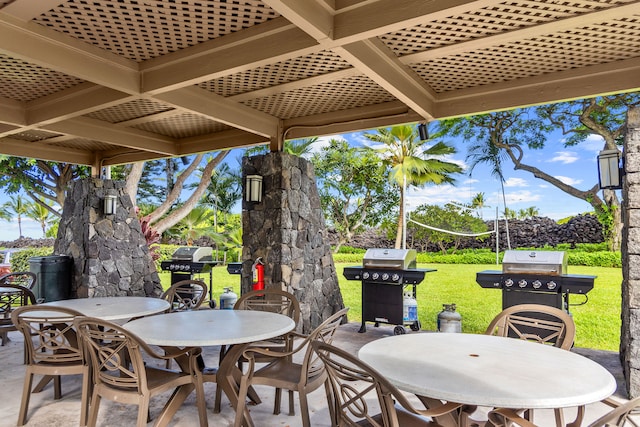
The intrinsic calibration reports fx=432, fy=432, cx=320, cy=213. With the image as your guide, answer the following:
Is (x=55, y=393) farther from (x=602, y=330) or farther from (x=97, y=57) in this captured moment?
(x=602, y=330)

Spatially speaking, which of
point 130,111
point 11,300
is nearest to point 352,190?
point 130,111

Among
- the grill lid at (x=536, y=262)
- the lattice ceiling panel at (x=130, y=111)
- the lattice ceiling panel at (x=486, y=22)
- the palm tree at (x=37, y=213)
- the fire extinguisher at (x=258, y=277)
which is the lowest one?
the fire extinguisher at (x=258, y=277)

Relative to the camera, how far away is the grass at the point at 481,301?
6309 mm

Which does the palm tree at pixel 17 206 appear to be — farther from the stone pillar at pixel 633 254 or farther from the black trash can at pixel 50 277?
the stone pillar at pixel 633 254

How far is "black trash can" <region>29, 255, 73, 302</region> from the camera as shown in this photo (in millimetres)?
5406

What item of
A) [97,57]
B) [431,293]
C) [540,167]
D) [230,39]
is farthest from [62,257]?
[540,167]

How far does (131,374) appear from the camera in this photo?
2096 mm

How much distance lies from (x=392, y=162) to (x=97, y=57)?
25.0 ft

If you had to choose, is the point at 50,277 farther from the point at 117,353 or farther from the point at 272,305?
the point at 117,353

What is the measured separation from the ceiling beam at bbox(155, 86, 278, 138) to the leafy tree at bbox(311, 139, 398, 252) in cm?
705

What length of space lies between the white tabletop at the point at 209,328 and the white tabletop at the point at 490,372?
70 cm

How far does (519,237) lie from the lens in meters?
10.0

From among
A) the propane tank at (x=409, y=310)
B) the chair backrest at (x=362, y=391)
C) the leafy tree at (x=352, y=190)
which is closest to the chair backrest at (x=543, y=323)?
the chair backrest at (x=362, y=391)

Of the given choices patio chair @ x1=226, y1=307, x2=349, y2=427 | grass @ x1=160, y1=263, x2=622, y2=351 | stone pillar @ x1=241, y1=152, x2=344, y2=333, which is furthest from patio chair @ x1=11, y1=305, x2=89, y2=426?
grass @ x1=160, y1=263, x2=622, y2=351
